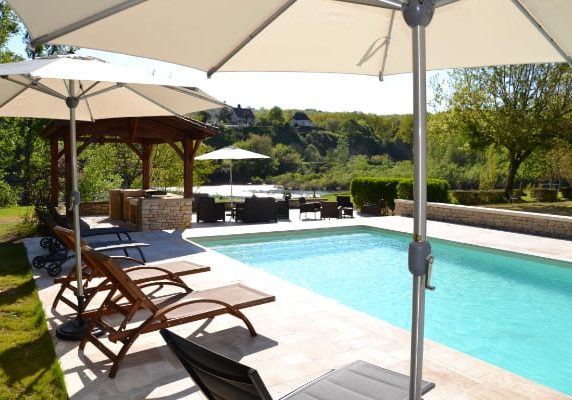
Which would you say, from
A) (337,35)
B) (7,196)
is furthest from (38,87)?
(7,196)

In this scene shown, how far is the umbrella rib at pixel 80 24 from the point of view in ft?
8.38

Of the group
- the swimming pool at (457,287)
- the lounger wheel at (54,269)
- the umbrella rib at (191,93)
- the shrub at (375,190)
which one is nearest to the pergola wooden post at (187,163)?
the swimming pool at (457,287)

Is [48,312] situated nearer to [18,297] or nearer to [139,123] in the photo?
[18,297]

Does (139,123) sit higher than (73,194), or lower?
higher

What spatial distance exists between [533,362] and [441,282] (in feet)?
11.3

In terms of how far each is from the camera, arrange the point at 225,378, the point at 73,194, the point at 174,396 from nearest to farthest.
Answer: the point at 225,378
the point at 174,396
the point at 73,194

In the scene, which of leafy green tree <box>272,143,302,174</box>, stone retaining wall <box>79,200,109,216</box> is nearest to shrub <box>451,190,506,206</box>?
stone retaining wall <box>79,200,109,216</box>

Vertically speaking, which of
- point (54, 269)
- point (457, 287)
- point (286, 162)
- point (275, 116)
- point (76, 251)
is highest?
point (275, 116)

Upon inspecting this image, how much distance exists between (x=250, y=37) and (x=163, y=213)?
33.9ft

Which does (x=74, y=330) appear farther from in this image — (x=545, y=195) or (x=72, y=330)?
(x=545, y=195)

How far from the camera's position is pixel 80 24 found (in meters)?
2.61

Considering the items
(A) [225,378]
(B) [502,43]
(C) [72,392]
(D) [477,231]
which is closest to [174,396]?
(C) [72,392]

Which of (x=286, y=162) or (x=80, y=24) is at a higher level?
(x=286, y=162)

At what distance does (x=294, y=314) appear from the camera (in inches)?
225
